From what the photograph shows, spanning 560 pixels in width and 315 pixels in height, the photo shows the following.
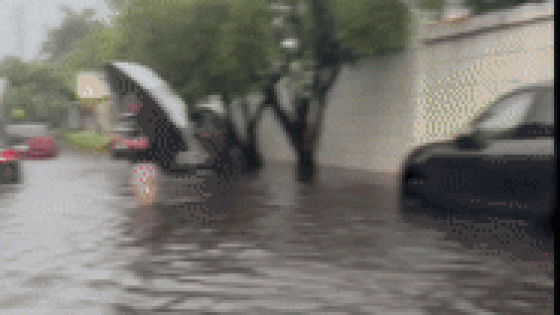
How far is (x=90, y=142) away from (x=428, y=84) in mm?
31583

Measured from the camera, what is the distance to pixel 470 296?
221 inches

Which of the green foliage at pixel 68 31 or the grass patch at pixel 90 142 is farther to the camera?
the green foliage at pixel 68 31

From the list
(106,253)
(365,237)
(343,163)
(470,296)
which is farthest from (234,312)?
(343,163)

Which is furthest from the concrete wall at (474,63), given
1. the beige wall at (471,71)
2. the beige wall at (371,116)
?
the beige wall at (371,116)

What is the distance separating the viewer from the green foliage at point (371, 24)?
60.3ft

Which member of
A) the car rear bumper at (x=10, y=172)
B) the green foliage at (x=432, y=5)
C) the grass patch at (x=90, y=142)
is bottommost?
the grass patch at (x=90, y=142)

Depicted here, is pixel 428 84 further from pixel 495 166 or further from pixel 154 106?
pixel 495 166

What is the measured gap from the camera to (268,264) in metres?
6.91

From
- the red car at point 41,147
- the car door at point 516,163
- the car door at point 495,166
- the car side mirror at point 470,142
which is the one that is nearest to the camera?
the car door at point 516,163

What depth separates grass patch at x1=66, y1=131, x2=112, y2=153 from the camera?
39597 mm

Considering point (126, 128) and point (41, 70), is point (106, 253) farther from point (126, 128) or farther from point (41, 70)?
point (41, 70)

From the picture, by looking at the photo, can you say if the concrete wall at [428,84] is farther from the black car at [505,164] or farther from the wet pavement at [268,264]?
the black car at [505,164]

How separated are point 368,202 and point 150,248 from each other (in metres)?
5.44

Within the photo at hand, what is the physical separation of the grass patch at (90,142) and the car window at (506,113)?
26.3 metres
